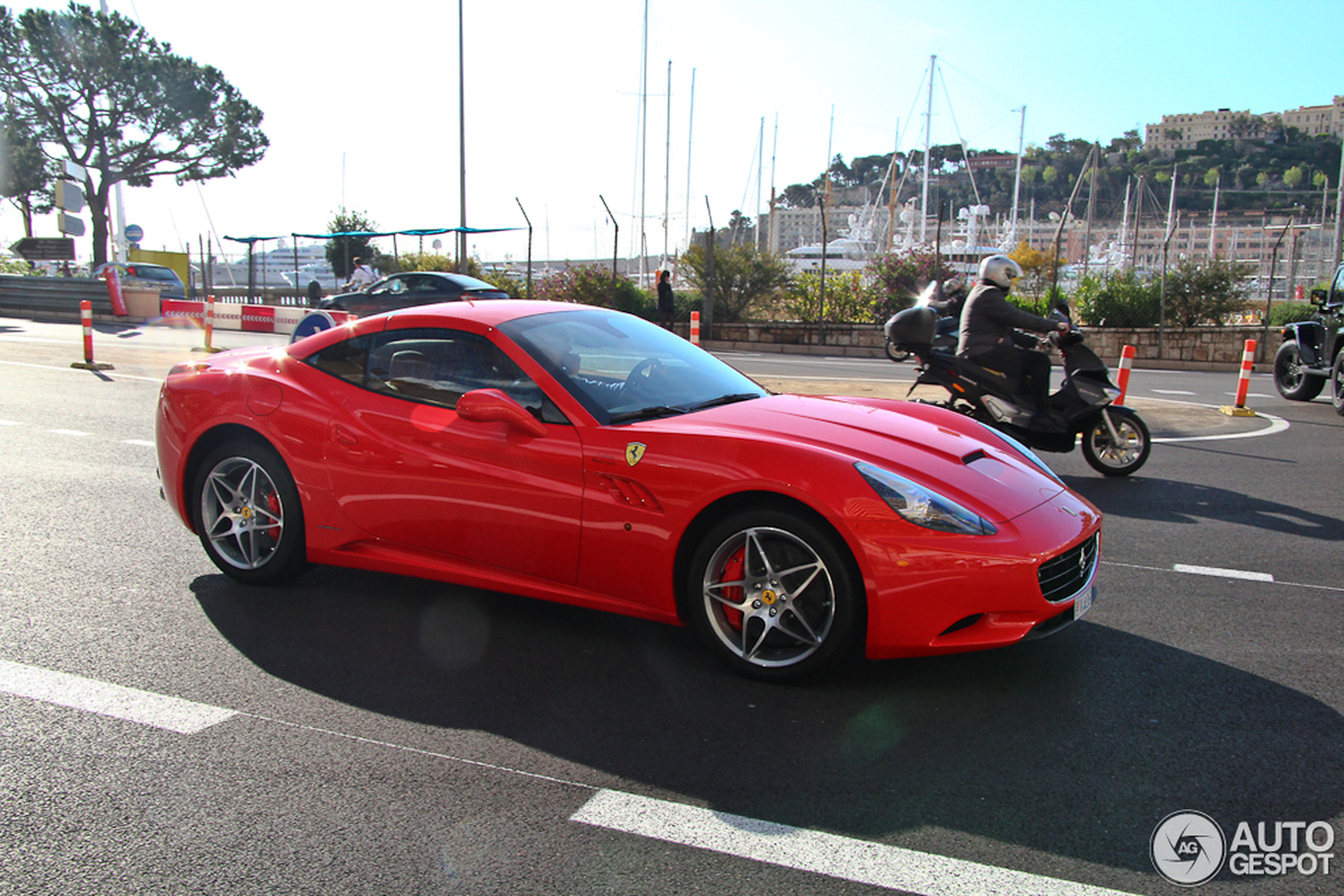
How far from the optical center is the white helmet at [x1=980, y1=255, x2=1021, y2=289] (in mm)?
8156

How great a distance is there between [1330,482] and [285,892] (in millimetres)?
8301

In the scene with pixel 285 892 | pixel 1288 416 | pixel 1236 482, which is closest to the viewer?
pixel 285 892

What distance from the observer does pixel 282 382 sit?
4582 millimetres

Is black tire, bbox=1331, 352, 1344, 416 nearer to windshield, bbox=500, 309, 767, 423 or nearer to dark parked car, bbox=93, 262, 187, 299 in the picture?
windshield, bbox=500, 309, 767, 423

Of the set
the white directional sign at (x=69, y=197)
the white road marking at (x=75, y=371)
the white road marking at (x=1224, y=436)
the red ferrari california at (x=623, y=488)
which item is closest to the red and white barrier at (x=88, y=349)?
the white road marking at (x=75, y=371)

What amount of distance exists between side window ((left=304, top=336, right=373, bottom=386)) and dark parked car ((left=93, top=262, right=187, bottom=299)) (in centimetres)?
2655

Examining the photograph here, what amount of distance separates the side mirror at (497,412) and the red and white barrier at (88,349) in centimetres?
1227

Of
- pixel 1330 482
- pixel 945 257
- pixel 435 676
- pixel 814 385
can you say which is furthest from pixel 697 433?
pixel 945 257

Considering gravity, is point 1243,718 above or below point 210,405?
below

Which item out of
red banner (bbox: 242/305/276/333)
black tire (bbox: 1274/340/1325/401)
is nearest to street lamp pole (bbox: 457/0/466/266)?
red banner (bbox: 242/305/276/333)

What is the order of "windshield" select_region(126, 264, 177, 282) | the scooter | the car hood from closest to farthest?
the car hood
the scooter
"windshield" select_region(126, 264, 177, 282)

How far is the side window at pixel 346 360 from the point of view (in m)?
4.46

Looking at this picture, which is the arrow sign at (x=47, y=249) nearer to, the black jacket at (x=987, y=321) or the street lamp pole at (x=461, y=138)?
the street lamp pole at (x=461, y=138)

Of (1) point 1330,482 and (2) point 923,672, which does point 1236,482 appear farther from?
(2) point 923,672
